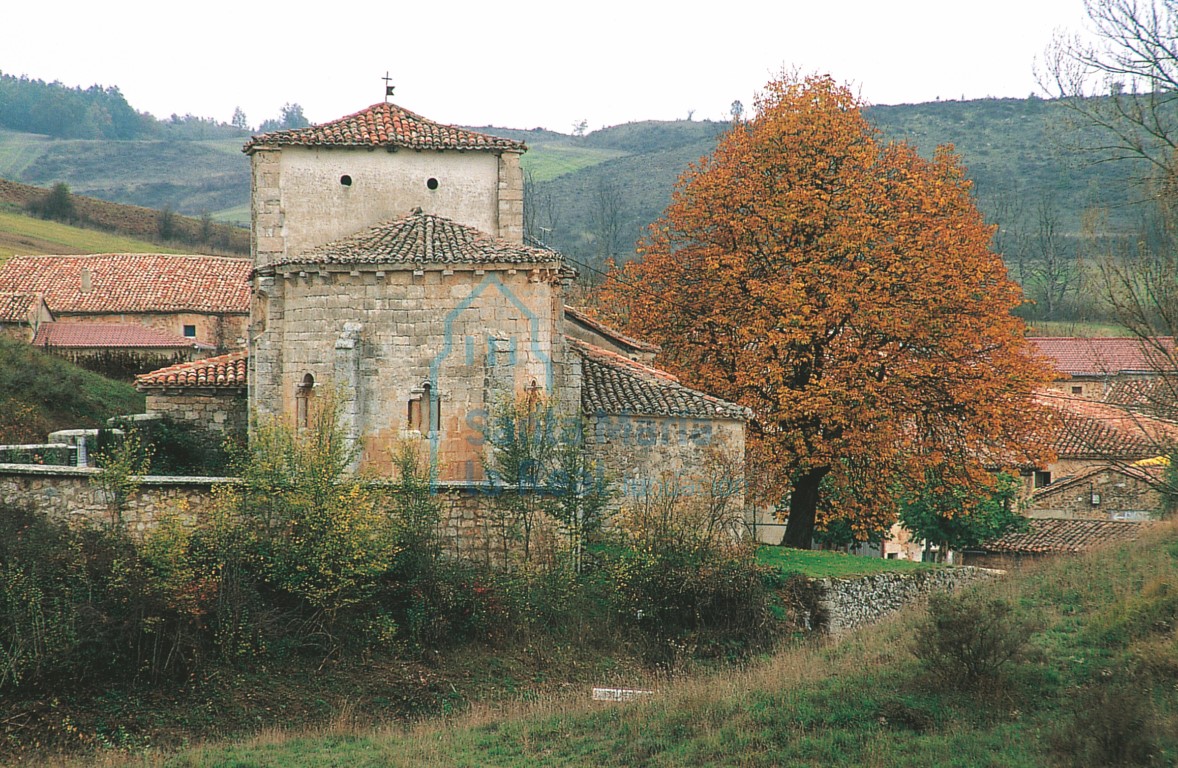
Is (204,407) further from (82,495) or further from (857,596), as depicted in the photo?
(857,596)

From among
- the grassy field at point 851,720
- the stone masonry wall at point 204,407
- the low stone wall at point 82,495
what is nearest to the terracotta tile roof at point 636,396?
the grassy field at point 851,720

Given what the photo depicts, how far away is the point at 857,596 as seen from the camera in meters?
19.6

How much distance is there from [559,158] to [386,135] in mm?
117080

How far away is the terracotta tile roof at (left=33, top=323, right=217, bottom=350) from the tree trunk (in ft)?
68.1

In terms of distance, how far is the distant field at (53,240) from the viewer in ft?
189

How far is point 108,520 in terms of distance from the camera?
48.8ft

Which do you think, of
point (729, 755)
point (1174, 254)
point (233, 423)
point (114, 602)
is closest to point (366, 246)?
point (233, 423)

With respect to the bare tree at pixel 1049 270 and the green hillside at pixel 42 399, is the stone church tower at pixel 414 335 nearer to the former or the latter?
the green hillside at pixel 42 399

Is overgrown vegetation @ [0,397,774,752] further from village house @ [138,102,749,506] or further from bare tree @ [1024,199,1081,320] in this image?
bare tree @ [1024,199,1081,320]

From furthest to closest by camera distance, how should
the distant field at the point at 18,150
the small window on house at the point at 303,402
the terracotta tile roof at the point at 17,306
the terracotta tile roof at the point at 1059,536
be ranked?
the distant field at the point at 18,150
the terracotta tile roof at the point at 17,306
the terracotta tile roof at the point at 1059,536
the small window on house at the point at 303,402

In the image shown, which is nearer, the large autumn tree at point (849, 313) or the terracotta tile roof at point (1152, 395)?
the terracotta tile roof at point (1152, 395)

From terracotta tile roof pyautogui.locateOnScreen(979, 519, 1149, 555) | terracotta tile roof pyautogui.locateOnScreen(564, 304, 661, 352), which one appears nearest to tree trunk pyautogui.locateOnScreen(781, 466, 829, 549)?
terracotta tile roof pyautogui.locateOnScreen(564, 304, 661, 352)

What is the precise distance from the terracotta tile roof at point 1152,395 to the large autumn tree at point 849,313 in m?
9.56

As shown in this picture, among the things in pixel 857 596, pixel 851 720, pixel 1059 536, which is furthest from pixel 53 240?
pixel 851 720
